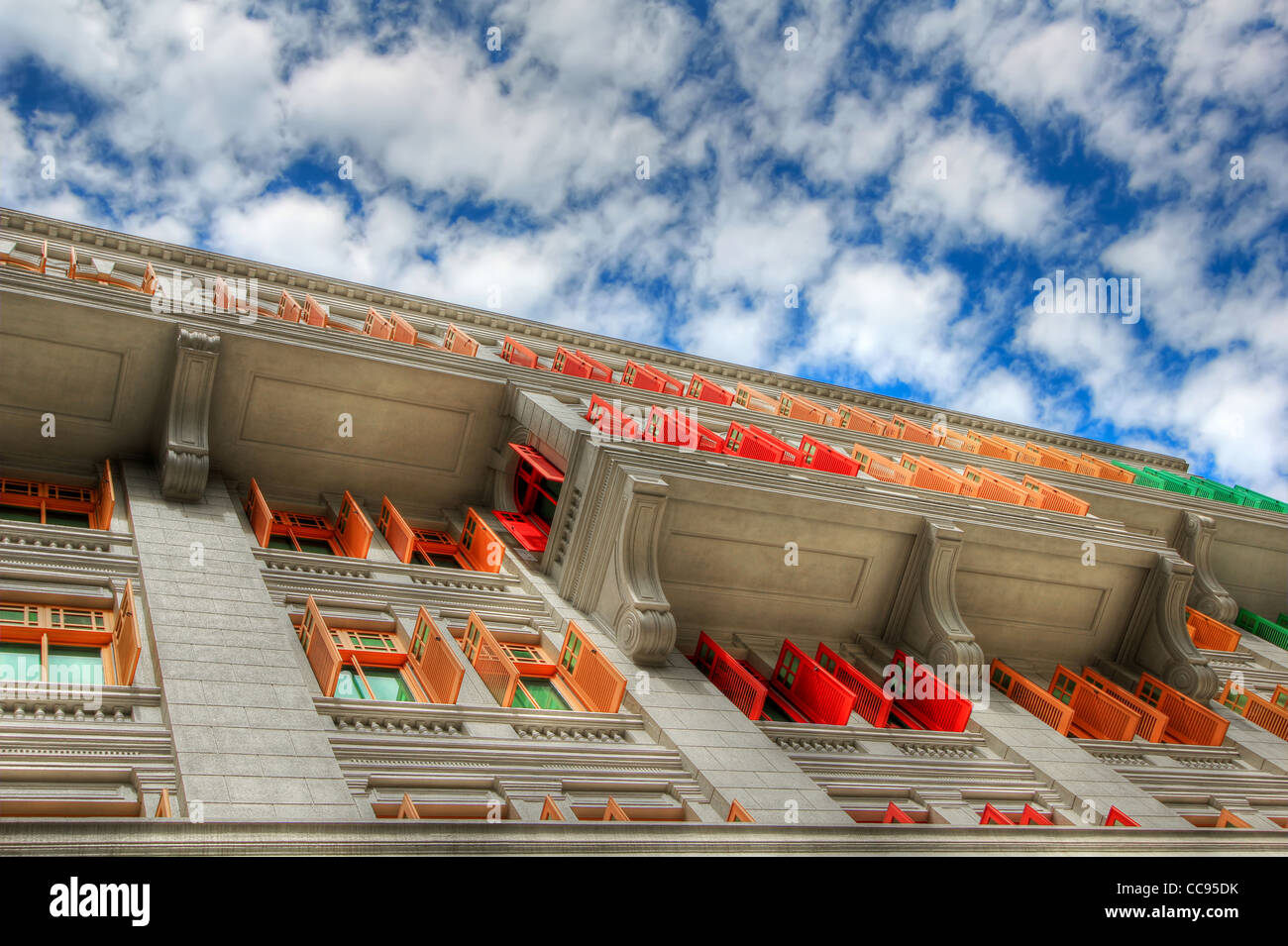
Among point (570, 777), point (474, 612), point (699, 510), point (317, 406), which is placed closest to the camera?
point (570, 777)

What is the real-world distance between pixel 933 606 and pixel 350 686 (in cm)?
1126

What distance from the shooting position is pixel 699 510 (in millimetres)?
18438

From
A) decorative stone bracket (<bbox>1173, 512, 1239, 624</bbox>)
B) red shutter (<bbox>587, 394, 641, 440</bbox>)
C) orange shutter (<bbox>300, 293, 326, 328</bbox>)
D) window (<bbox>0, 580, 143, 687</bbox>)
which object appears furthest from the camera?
decorative stone bracket (<bbox>1173, 512, 1239, 624</bbox>)

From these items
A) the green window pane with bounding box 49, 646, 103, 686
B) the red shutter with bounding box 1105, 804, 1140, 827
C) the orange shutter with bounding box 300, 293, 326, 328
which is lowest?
the red shutter with bounding box 1105, 804, 1140, 827

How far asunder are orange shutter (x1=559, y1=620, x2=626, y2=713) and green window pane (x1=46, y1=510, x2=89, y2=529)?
28.3 ft

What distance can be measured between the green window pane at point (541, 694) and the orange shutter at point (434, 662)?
148 cm

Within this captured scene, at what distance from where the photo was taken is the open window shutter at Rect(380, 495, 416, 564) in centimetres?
1879

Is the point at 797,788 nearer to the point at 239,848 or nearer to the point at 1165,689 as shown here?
the point at 239,848

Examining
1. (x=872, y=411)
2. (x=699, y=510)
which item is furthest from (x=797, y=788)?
(x=872, y=411)

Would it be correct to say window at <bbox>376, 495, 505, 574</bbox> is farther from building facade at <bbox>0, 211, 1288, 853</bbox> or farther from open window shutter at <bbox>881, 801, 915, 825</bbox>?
open window shutter at <bbox>881, 801, 915, 825</bbox>

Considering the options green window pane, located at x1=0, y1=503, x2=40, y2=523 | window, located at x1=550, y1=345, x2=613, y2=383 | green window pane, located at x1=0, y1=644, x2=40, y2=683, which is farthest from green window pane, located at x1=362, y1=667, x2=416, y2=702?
window, located at x1=550, y1=345, x2=613, y2=383

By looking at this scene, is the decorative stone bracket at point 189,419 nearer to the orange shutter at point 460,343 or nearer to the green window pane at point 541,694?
the green window pane at point 541,694
